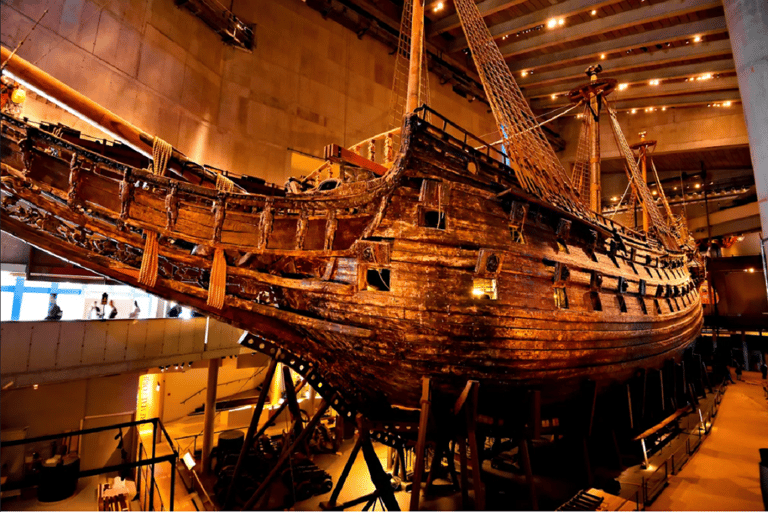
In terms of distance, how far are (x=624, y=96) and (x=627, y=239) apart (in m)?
10.9

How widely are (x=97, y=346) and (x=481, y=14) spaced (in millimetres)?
11542

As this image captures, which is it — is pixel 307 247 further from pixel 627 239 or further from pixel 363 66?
pixel 363 66

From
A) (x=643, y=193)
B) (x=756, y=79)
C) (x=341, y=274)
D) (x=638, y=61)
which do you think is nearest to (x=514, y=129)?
(x=341, y=274)

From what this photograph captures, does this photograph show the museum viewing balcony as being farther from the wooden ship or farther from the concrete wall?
the concrete wall

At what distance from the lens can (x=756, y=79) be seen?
228 inches

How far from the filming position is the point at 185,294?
12.2 ft

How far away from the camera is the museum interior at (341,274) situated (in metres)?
3.80

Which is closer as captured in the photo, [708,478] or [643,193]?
[708,478]

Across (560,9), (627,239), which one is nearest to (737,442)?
(627,239)

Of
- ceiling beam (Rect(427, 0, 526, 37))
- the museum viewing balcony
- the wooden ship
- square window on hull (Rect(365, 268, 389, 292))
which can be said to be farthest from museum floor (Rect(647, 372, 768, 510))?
ceiling beam (Rect(427, 0, 526, 37))

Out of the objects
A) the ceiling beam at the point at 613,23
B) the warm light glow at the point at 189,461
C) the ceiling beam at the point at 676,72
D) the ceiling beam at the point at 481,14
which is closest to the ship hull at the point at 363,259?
the warm light glow at the point at 189,461

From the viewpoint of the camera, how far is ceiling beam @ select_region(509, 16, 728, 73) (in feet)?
35.8

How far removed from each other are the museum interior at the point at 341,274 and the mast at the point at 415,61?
0.04 meters

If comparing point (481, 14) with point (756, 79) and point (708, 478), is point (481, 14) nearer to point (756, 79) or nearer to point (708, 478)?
point (756, 79)
